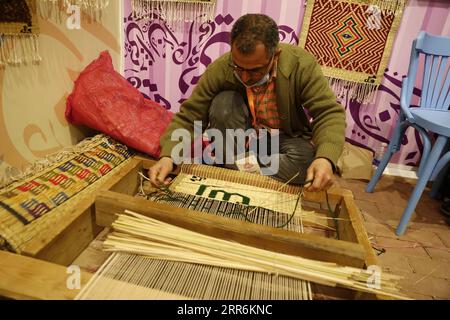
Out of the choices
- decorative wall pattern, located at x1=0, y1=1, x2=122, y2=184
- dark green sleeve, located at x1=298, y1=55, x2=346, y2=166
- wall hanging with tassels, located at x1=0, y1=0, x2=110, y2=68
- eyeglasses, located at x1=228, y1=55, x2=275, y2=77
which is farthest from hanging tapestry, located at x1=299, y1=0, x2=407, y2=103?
wall hanging with tassels, located at x1=0, y1=0, x2=110, y2=68

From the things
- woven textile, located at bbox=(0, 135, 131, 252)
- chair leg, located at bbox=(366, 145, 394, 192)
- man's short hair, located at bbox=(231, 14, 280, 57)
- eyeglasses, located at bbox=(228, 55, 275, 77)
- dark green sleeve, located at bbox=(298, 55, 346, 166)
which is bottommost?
chair leg, located at bbox=(366, 145, 394, 192)

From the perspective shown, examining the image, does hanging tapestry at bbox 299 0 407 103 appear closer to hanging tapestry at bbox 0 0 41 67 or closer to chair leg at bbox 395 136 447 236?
chair leg at bbox 395 136 447 236

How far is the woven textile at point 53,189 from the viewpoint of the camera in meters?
1.01

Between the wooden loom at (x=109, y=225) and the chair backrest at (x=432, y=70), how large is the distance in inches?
41.0

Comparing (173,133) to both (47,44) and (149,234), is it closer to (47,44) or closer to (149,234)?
(149,234)

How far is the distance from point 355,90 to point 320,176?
123 centimetres

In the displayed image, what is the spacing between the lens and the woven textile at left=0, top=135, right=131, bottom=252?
3.30ft

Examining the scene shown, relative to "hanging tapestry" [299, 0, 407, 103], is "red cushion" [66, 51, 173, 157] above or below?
below

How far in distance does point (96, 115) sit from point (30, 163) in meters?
0.36

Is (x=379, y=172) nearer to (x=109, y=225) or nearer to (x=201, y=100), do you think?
(x=201, y=100)

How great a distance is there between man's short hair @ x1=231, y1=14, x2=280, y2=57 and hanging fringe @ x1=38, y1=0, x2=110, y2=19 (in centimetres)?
84

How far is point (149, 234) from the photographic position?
99cm
